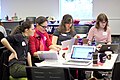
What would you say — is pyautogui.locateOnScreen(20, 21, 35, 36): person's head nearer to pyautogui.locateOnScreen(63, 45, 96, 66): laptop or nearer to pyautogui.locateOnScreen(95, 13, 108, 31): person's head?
pyautogui.locateOnScreen(63, 45, 96, 66): laptop

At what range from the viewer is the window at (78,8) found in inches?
394

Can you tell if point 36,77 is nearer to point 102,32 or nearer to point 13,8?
point 102,32

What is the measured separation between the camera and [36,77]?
258 centimetres

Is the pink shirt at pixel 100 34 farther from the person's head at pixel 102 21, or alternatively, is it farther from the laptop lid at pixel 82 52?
the laptop lid at pixel 82 52

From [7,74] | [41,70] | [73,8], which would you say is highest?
[73,8]

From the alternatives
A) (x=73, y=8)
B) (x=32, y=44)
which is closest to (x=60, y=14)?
(x=73, y=8)

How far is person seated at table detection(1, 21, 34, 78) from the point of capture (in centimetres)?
334

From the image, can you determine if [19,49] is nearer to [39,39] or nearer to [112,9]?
[39,39]

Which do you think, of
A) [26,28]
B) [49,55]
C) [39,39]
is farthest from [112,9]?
[49,55]

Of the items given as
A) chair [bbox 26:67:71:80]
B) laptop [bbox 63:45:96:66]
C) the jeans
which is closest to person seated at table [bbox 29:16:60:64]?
the jeans

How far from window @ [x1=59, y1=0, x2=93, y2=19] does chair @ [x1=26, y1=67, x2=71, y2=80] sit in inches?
300

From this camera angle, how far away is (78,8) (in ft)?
33.3

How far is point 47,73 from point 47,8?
308 inches

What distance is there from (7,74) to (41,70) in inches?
37.9
